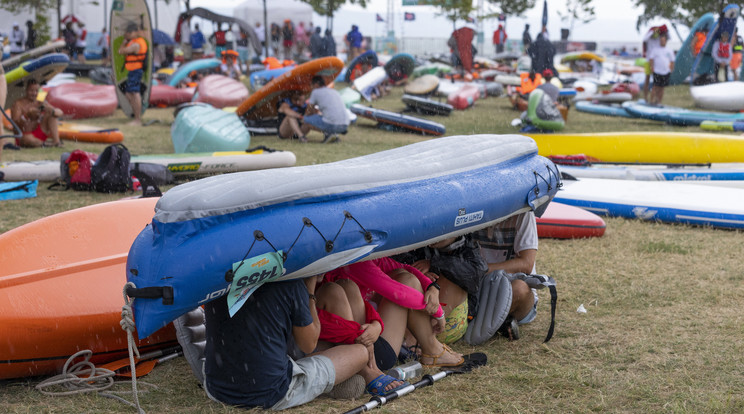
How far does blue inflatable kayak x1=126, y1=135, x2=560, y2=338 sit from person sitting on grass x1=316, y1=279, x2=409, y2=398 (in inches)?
8.7

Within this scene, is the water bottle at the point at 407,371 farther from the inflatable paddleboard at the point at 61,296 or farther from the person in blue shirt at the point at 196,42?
the person in blue shirt at the point at 196,42

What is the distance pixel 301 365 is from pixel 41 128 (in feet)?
25.9

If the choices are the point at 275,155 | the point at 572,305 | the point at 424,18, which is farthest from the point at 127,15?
the point at 424,18

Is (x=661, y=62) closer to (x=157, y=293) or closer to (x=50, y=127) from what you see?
(x=50, y=127)

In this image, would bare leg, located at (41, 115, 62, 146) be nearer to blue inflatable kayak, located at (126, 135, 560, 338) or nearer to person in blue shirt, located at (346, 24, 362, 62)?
blue inflatable kayak, located at (126, 135, 560, 338)

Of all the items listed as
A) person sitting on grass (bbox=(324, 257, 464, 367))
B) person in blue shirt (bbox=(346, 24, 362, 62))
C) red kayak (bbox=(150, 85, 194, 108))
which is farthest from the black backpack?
person in blue shirt (bbox=(346, 24, 362, 62))

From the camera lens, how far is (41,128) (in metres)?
9.50

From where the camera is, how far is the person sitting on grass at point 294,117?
409 inches

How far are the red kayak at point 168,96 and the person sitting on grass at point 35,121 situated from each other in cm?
439

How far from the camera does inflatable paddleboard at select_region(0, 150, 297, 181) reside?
23.8 feet

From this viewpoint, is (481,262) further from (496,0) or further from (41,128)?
(496,0)

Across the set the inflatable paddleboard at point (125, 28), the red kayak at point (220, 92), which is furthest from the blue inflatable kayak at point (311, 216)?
the red kayak at point (220, 92)

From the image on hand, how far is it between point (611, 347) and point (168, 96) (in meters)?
11.9

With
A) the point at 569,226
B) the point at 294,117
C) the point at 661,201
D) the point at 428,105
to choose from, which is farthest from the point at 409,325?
the point at 428,105
